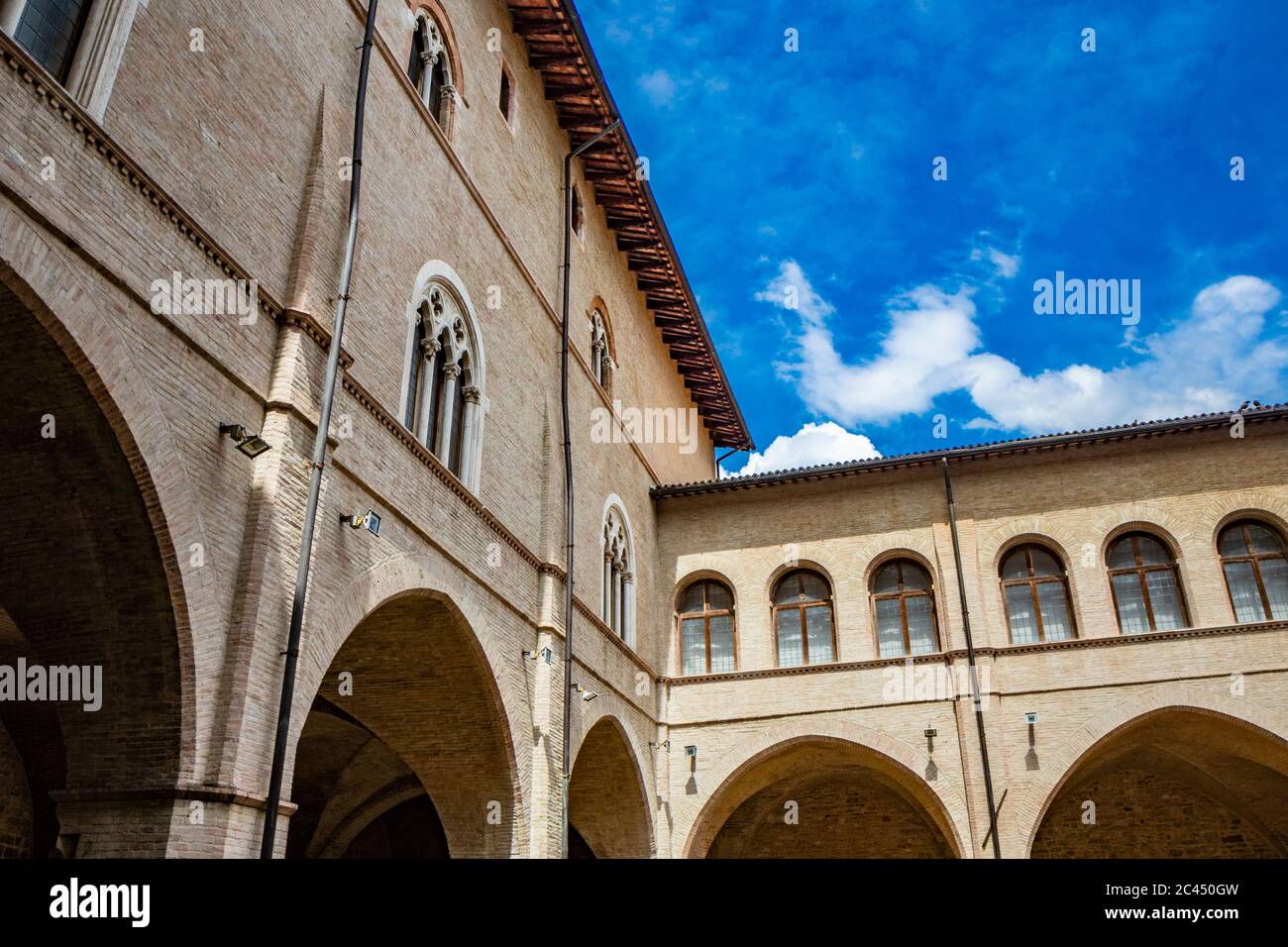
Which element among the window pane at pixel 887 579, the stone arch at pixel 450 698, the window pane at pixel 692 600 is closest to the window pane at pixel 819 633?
the window pane at pixel 887 579

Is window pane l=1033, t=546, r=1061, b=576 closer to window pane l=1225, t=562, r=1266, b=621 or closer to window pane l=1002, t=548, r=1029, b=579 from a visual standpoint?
window pane l=1002, t=548, r=1029, b=579

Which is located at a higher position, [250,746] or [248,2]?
[248,2]

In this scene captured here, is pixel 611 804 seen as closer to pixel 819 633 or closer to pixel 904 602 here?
pixel 819 633

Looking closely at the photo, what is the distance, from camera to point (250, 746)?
273 inches

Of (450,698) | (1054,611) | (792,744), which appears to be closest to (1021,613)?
(1054,611)

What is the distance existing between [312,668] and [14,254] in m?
3.62

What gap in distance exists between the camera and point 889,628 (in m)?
17.5

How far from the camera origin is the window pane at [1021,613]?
16.7m

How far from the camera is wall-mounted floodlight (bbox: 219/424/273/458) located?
7.21 m

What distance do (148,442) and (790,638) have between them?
42.6 ft

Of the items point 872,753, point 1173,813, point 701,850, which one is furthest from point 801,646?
point 1173,813

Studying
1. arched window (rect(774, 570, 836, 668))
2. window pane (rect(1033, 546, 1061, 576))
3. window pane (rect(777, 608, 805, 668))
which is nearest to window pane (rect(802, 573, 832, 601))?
arched window (rect(774, 570, 836, 668))
